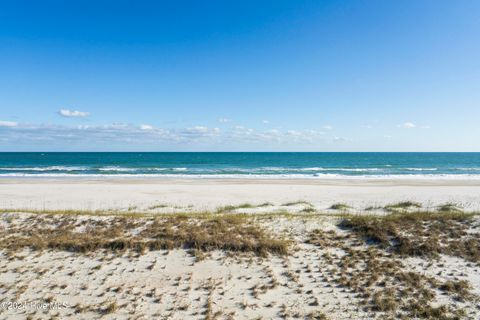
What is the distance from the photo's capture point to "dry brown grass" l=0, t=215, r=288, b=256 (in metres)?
9.25

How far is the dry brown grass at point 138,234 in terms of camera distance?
9250 mm

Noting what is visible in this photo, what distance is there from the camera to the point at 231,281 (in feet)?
24.4

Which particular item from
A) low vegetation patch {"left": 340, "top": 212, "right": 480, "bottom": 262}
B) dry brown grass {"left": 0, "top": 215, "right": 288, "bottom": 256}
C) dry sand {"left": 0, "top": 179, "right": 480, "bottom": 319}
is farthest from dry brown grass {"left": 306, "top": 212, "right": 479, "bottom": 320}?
dry brown grass {"left": 0, "top": 215, "right": 288, "bottom": 256}

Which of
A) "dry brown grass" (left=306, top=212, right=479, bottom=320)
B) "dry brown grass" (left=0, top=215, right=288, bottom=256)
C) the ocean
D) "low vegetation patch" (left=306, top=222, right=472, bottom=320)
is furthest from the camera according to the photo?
the ocean

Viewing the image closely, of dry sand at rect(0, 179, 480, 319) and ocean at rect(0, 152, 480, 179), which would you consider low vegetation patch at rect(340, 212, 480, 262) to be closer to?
dry sand at rect(0, 179, 480, 319)

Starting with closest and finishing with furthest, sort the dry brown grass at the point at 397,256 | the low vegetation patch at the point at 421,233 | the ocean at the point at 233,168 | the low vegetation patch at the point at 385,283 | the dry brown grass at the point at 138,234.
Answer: the low vegetation patch at the point at 385,283
the dry brown grass at the point at 397,256
the low vegetation patch at the point at 421,233
the dry brown grass at the point at 138,234
the ocean at the point at 233,168

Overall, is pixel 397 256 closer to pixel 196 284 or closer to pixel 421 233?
pixel 421 233

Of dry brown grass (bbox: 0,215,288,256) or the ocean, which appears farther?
the ocean

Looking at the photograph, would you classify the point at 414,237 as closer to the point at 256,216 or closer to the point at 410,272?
the point at 410,272

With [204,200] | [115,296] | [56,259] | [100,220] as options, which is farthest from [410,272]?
[204,200]

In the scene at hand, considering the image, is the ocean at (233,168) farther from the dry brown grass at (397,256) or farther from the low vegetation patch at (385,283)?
the low vegetation patch at (385,283)

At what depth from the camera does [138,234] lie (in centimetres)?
1020

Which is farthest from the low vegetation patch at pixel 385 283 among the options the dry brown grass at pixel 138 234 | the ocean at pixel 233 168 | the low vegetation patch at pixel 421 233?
the ocean at pixel 233 168

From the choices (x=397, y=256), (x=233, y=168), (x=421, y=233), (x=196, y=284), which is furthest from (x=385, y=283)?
(x=233, y=168)
